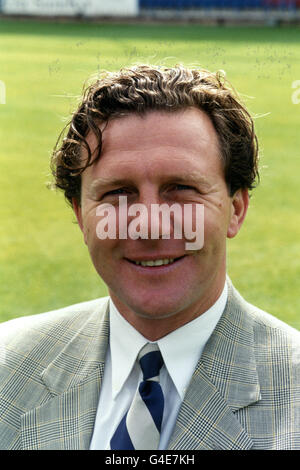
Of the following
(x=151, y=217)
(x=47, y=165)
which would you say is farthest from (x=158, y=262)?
(x=47, y=165)

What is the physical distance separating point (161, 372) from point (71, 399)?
1.02 ft

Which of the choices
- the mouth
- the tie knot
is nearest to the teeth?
the mouth

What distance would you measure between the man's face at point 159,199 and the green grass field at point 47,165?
1.83 feet

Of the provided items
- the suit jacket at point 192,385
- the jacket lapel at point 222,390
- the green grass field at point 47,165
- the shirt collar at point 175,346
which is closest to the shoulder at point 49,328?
the suit jacket at point 192,385

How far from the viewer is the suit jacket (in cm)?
206

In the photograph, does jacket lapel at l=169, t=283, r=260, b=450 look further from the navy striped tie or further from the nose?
the nose

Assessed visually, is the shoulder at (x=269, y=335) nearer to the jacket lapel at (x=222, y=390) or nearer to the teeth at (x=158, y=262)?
the jacket lapel at (x=222, y=390)

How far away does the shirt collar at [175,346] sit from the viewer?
2.17 meters

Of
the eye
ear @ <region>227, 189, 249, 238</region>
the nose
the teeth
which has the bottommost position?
the teeth

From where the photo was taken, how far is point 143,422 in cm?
207

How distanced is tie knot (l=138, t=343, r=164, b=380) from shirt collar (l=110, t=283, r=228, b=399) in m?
0.02

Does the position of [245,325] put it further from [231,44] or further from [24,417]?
[231,44]

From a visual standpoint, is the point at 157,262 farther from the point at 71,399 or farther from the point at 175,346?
the point at 71,399

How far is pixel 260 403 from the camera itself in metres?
2.09
